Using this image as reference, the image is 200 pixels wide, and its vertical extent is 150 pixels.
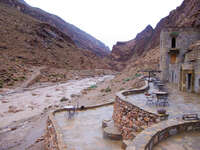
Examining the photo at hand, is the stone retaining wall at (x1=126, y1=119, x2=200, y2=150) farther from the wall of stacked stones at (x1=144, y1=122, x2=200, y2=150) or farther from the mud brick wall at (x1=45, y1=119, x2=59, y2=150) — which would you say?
the mud brick wall at (x1=45, y1=119, x2=59, y2=150)

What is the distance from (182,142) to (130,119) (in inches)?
108

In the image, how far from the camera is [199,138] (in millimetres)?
4426

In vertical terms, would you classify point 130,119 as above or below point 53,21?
below

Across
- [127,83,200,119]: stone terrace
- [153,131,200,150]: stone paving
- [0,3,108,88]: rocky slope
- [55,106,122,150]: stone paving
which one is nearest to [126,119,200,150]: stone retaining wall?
[153,131,200,150]: stone paving

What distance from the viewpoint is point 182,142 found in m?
4.22

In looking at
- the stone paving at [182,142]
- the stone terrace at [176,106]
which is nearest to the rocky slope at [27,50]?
the stone terrace at [176,106]

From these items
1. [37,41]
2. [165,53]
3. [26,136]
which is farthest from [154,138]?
[37,41]

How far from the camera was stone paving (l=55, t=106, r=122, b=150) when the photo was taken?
21.0 ft

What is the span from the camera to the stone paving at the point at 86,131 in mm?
6406

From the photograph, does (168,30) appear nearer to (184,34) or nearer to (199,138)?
(184,34)

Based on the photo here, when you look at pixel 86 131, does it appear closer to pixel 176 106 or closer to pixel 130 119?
pixel 130 119

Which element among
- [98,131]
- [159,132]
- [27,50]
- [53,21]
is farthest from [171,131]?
[53,21]

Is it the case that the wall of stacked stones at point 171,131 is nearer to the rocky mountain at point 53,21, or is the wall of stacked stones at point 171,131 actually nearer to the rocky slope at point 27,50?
the rocky slope at point 27,50

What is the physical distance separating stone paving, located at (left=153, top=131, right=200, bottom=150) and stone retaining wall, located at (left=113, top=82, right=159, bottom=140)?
40.3 inches
